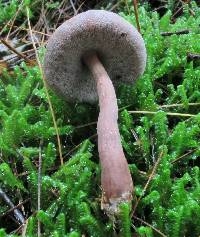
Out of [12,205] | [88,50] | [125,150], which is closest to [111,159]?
[125,150]

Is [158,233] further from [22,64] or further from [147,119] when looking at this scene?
[22,64]

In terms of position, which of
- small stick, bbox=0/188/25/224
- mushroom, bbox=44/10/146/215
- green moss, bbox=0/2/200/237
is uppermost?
mushroom, bbox=44/10/146/215

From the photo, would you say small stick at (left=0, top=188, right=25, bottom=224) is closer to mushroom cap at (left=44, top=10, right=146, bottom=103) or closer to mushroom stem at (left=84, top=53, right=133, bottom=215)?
mushroom stem at (left=84, top=53, right=133, bottom=215)

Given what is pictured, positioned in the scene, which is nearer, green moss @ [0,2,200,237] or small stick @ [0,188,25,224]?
green moss @ [0,2,200,237]

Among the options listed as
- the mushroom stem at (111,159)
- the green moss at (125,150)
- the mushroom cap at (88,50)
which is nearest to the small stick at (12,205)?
the green moss at (125,150)

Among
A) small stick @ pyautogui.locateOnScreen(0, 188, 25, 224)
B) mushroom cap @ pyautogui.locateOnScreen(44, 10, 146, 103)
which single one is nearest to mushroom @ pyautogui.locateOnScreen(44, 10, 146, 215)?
mushroom cap @ pyautogui.locateOnScreen(44, 10, 146, 103)

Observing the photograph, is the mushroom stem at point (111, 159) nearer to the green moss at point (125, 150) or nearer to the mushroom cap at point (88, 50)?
the green moss at point (125, 150)

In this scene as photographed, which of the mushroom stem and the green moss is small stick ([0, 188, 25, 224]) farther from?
the mushroom stem

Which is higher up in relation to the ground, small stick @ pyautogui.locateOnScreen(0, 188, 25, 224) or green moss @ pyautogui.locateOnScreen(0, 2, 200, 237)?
green moss @ pyautogui.locateOnScreen(0, 2, 200, 237)
